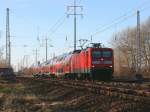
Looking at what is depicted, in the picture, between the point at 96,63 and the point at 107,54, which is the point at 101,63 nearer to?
the point at 96,63

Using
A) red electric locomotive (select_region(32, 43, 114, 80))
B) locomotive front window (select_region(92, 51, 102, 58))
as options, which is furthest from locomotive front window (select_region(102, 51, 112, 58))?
locomotive front window (select_region(92, 51, 102, 58))

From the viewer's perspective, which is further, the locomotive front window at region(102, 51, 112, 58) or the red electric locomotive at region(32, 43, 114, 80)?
the locomotive front window at region(102, 51, 112, 58)

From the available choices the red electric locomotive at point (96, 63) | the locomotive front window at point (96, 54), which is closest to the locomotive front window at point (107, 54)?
the red electric locomotive at point (96, 63)

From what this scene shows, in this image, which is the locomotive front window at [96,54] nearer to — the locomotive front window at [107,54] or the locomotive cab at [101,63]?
the locomotive cab at [101,63]

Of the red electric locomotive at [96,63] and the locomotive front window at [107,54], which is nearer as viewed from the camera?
the red electric locomotive at [96,63]

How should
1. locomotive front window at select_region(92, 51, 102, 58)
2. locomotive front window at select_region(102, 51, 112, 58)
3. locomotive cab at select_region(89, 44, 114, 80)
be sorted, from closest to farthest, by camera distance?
locomotive cab at select_region(89, 44, 114, 80), locomotive front window at select_region(92, 51, 102, 58), locomotive front window at select_region(102, 51, 112, 58)

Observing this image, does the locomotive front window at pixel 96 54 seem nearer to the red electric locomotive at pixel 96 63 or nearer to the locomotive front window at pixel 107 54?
the red electric locomotive at pixel 96 63

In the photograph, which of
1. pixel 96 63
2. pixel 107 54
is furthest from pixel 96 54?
pixel 107 54

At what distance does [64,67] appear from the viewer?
53.4 meters

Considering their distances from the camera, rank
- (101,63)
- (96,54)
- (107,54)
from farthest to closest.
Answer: (107,54)
(96,54)
(101,63)

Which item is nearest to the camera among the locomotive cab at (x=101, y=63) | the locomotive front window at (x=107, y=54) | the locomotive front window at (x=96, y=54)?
the locomotive cab at (x=101, y=63)

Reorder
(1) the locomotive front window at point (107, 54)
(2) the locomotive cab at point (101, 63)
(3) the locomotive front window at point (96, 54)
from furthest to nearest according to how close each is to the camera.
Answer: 1. (1) the locomotive front window at point (107, 54)
2. (3) the locomotive front window at point (96, 54)
3. (2) the locomotive cab at point (101, 63)

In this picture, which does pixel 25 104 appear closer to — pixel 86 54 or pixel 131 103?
pixel 131 103

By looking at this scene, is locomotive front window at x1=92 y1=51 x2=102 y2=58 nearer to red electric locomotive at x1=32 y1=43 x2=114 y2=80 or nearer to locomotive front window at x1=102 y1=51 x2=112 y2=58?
red electric locomotive at x1=32 y1=43 x2=114 y2=80
